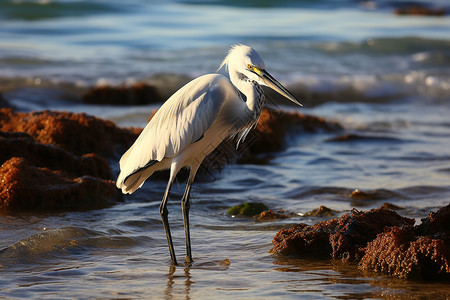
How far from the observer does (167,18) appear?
22875 millimetres

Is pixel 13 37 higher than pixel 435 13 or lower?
lower

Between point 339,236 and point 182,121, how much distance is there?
1267 millimetres

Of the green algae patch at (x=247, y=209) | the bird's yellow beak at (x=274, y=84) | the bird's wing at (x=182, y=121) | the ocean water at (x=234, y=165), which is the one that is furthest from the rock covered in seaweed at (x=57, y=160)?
the bird's yellow beak at (x=274, y=84)

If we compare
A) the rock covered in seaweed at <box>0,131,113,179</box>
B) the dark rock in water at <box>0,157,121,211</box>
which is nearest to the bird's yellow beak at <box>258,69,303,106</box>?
the dark rock in water at <box>0,157,121,211</box>

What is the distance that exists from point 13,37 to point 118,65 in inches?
199

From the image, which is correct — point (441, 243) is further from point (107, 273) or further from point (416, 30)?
point (416, 30)

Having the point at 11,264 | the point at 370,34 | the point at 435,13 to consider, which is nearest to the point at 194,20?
the point at 370,34

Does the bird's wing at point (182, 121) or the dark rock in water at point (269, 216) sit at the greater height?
the bird's wing at point (182, 121)

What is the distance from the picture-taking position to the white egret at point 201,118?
430 cm

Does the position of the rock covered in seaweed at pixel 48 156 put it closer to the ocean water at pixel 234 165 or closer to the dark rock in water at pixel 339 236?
the ocean water at pixel 234 165

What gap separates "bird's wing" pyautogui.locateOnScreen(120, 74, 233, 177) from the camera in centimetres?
439

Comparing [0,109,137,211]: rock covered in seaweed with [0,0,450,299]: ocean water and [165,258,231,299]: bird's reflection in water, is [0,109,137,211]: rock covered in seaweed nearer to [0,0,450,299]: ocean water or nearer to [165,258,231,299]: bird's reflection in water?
[0,0,450,299]: ocean water

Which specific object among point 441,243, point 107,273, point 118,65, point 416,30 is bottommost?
point 107,273

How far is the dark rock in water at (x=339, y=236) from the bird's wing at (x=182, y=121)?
913 millimetres
